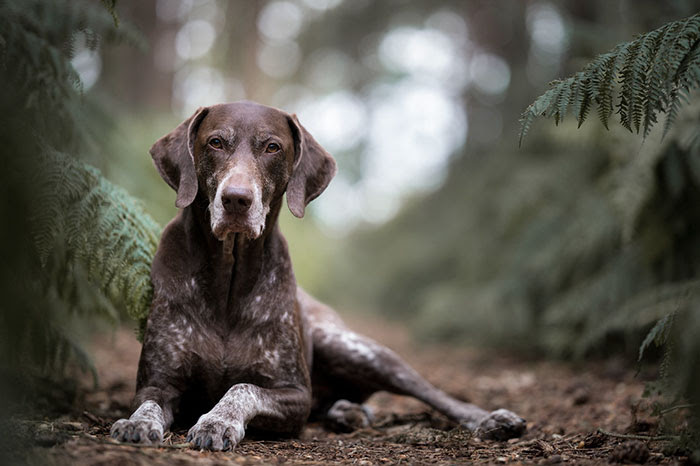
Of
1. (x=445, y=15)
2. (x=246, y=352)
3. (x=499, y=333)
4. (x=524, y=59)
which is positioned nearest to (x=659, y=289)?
(x=499, y=333)

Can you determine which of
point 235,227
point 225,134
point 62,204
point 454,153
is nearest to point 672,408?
point 235,227

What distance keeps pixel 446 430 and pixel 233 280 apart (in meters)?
1.73

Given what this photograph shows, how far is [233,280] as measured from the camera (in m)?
3.77

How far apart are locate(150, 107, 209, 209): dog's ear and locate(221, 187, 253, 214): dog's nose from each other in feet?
1.21

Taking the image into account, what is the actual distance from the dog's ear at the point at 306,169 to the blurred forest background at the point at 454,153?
95 cm

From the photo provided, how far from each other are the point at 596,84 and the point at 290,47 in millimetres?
14924

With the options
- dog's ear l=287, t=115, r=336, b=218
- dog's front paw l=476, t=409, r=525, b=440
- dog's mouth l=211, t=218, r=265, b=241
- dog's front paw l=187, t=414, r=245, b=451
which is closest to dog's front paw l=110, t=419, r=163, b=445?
dog's front paw l=187, t=414, r=245, b=451

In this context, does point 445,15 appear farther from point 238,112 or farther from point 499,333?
point 238,112

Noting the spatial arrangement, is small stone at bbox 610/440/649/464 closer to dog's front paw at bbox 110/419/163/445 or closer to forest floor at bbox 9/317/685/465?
forest floor at bbox 9/317/685/465

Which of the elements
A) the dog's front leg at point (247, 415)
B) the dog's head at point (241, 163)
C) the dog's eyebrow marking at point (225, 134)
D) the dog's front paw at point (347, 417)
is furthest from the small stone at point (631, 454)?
the dog's eyebrow marking at point (225, 134)

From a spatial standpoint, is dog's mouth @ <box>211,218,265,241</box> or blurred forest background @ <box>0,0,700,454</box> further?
blurred forest background @ <box>0,0,700,454</box>

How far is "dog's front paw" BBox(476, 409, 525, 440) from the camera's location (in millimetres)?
3902

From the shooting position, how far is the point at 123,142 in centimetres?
689

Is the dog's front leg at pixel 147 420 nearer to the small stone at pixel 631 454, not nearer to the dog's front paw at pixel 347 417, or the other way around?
the dog's front paw at pixel 347 417
